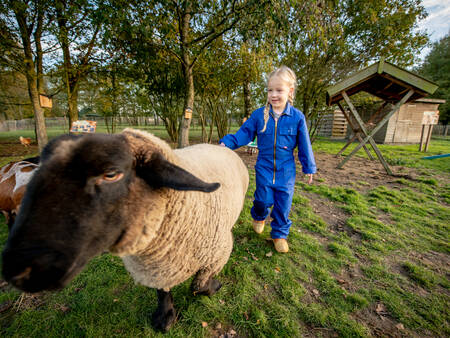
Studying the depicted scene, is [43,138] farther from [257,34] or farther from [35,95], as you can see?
[257,34]

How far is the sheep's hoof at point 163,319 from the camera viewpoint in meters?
1.70

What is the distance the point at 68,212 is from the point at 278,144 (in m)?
2.38

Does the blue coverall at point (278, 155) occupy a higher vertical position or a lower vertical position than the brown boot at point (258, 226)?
higher

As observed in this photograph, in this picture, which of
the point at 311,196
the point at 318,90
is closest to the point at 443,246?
the point at 311,196

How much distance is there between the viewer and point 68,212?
87 centimetres

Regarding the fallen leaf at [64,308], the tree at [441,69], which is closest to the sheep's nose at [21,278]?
the fallen leaf at [64,308]

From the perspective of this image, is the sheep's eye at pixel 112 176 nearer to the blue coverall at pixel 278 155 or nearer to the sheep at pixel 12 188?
the blue coverall at pixel 278 155

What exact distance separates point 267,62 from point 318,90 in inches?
229

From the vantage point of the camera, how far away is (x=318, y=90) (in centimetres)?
1198

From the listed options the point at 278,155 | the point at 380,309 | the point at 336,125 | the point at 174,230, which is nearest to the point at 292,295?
the point at 380,309

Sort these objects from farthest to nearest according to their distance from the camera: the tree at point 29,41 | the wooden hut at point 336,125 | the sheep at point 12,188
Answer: the wooden hut at point 336,125
the tree at point 29,41
the sheep at point 12,188

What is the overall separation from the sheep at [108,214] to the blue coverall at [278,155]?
1378 mm

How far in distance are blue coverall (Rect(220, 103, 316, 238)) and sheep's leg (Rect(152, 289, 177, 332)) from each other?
1.69 metres

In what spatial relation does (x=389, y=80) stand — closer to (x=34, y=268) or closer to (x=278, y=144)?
(x=278, y=144)
